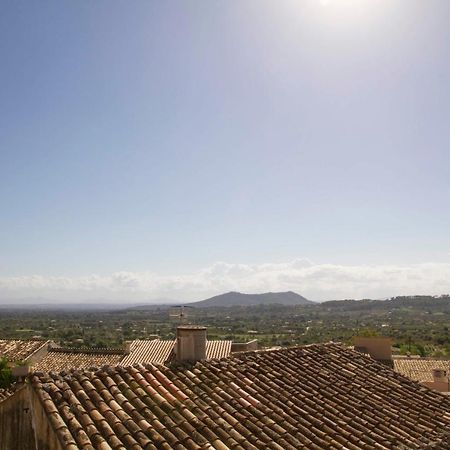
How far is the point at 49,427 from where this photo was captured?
20.7 feet

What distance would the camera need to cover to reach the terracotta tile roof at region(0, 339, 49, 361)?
34.4 metres

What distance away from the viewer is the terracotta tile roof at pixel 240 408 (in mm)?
6305

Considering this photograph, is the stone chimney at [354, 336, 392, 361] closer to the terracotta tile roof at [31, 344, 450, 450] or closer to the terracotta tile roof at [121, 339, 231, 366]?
the terracotta tile roof at [121, 339, 231, 366]

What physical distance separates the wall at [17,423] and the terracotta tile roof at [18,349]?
2834 centimetres

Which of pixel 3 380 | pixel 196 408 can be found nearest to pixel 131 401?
pixel 196 408

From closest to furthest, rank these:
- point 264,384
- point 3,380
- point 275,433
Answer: point 275,433, point 264,384, point 3,380

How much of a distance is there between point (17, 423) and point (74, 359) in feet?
92.7

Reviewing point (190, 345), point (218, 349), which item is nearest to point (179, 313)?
point (190, 345)

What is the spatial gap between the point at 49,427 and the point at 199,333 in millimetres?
3562

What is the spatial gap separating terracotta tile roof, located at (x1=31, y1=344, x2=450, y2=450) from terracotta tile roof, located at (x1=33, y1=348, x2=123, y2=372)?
24074 mm

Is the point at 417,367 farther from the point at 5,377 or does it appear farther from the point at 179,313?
the point at 179,313

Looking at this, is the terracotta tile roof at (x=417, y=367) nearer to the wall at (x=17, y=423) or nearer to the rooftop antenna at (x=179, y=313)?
the rooftop antenna at (x=179, y=313)

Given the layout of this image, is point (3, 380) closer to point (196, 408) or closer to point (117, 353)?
point (117, 353)

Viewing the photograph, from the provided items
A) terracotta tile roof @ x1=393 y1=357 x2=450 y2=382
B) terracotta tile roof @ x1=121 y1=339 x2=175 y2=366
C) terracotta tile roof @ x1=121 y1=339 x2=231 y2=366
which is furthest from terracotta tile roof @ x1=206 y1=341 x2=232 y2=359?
terracotta tile roof @ x1=393 y1=357 x2=450 y2=382
